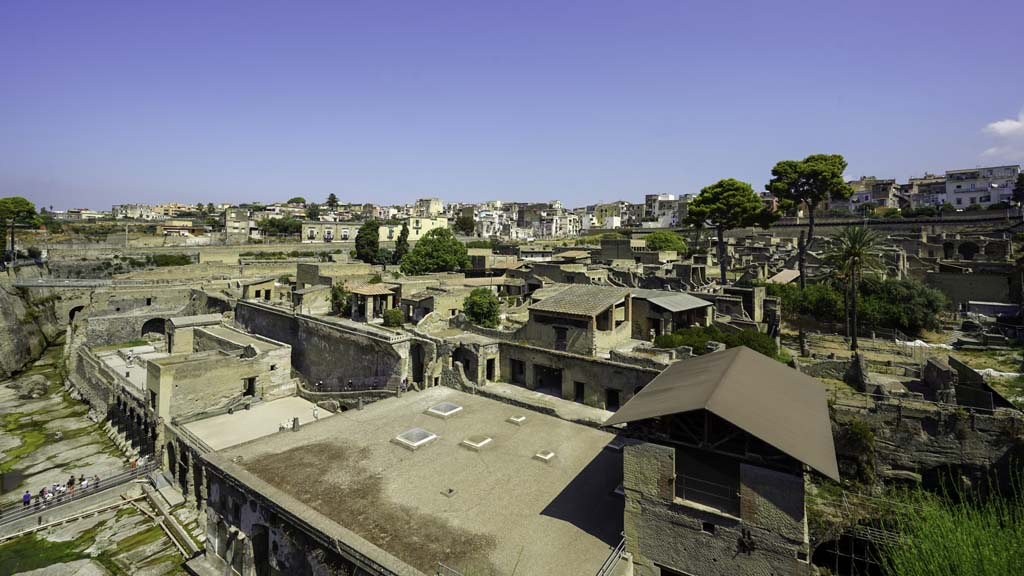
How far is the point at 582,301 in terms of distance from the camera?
2352 centimetres

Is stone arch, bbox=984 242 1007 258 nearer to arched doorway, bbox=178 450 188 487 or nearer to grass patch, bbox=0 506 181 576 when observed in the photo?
arched doorway, bbox=178 450 188 487

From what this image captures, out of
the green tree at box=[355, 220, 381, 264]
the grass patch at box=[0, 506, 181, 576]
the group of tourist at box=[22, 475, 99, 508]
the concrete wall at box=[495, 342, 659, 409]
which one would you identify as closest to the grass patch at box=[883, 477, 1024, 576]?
the concrete wall at box=[495, 342, 659, 409]

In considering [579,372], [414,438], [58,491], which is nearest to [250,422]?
[58,491]

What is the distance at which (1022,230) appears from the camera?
50.6 metres

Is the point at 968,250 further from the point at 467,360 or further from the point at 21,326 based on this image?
the point at 21,326

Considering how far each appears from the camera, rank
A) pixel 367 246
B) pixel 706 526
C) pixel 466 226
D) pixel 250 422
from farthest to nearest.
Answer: pixel 466 226 < pixel 367 246 < pixel 250 422 < pixel 706 526

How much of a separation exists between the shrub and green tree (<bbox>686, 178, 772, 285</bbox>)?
25743 mm

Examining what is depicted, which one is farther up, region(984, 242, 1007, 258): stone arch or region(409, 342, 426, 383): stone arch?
region(984, 242, 1007, 258): stone arch

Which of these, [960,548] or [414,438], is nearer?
[960,548]

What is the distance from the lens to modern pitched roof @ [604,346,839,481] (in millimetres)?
8844

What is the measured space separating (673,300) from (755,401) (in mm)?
17748

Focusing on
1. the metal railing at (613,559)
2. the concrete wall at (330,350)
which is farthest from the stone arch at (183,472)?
the metal railing at (613,559)

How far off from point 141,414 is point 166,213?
162 meters

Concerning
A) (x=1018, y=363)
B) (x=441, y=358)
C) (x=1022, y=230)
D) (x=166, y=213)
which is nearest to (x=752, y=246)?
(x=1022, y=230)
